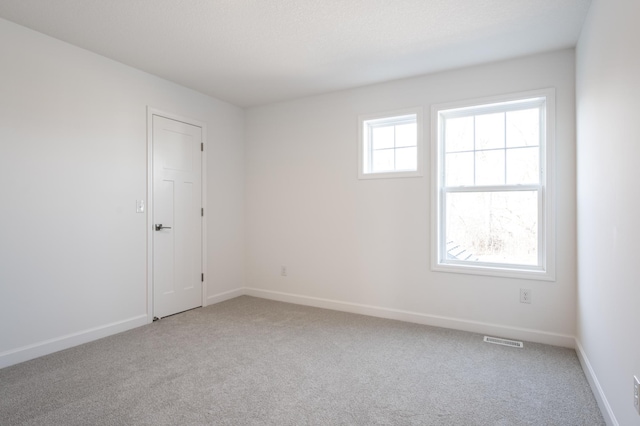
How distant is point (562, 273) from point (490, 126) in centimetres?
150

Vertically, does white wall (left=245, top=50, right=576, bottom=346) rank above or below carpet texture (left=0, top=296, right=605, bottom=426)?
above

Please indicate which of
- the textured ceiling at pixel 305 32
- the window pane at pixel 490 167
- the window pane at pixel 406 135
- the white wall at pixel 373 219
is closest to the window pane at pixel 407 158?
the window pane at pixel 406 135

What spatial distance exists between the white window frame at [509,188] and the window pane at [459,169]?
6cm

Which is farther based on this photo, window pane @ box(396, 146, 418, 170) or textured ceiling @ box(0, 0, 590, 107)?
window pane @ box(396, 146, 418, 170)

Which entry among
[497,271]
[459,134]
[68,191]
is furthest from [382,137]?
[68,191]

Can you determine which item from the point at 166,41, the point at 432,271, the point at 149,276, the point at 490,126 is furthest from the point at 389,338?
the point at 166,41

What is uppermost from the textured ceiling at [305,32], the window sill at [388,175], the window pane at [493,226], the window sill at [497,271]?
the textured ceiling at [305,32]

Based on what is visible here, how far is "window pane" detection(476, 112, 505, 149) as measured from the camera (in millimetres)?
3289

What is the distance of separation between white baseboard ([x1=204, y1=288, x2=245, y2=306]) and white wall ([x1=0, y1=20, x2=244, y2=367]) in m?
0.86

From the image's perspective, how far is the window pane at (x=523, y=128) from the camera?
3146 millimetres

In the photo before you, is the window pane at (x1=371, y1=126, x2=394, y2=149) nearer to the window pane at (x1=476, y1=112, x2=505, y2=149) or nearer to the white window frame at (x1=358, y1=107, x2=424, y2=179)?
the white window frame at (x1=358, y1=107, x2=424, y2=179)

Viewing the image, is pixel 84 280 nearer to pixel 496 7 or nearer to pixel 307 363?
pixel 307 363

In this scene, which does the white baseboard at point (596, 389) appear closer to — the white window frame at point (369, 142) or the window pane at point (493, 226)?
the window pane at point (493, 226)

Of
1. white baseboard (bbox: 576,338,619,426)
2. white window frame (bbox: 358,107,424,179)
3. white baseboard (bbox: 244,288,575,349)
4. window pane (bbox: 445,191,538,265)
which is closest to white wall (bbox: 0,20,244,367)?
white baseboard (bbox: 244,288,575,349)
